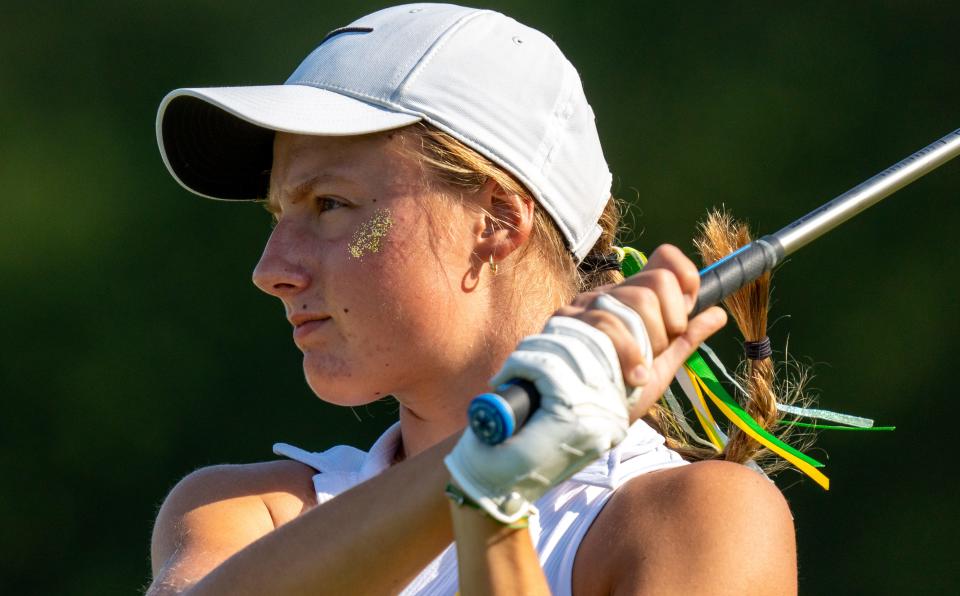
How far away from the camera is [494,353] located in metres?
1.76

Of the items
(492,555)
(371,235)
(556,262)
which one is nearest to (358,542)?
(492,555)

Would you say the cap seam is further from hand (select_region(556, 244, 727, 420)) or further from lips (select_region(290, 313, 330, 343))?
hand (select_region(556, 244, 727, 420))

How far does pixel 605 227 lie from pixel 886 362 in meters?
1.32

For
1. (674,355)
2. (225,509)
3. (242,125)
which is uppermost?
(242,125)

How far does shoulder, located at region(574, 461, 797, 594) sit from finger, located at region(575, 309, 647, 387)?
258 mm

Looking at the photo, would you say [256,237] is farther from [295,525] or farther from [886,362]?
[295,525]

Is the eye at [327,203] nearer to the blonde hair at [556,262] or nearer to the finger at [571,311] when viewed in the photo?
the blonde hair at [556,262]

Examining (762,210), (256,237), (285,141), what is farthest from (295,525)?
(256,237)

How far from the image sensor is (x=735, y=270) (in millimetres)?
1450

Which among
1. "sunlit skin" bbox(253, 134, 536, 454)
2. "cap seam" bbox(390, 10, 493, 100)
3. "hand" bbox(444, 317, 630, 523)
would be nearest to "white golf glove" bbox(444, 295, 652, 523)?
"hand" bbox(444, 317, 630, 523)

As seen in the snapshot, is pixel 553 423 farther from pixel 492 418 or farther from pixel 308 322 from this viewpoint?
pixel 308 322

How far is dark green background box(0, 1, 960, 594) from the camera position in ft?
10.1

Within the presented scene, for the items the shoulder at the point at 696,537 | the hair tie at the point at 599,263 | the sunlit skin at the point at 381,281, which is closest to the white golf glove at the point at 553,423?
the shoulder at the point at 696,537

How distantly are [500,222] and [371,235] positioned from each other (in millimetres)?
182
